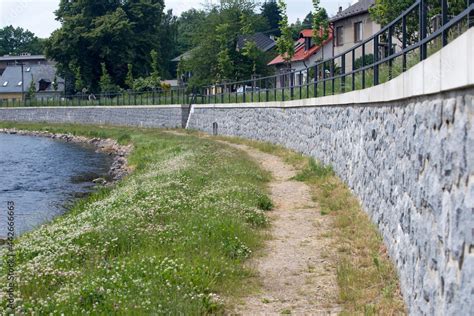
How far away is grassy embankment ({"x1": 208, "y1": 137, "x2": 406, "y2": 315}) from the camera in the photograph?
6945mm

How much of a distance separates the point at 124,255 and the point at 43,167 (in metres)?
23.1

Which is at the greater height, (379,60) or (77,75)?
(77,75)

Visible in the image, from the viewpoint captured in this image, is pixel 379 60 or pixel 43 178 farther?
pixel 43 178

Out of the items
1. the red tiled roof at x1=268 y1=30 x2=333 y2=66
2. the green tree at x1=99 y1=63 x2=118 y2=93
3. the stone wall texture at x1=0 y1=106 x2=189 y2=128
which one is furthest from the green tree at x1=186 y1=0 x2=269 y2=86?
the green tree at x1=99 y1=63 x2=118 y2=93

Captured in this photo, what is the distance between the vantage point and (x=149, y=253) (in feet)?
28.7

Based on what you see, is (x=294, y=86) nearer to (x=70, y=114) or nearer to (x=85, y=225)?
(x=85, y=225)

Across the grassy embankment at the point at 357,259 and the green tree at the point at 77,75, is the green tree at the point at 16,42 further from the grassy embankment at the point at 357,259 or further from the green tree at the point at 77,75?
the grassy embankment at the point at 357,259

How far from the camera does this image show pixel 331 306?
714 centimetres

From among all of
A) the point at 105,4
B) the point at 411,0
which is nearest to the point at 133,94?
the point at 105,4

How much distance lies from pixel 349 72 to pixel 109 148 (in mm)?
28914

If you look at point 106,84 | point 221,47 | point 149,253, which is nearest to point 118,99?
point 106,84

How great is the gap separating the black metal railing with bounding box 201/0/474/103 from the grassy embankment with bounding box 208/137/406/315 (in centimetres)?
213

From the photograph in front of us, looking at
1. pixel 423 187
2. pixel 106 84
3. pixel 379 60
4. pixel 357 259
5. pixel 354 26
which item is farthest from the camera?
pixel 106 84

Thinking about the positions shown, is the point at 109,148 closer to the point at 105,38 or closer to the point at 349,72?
the point at 349,72
